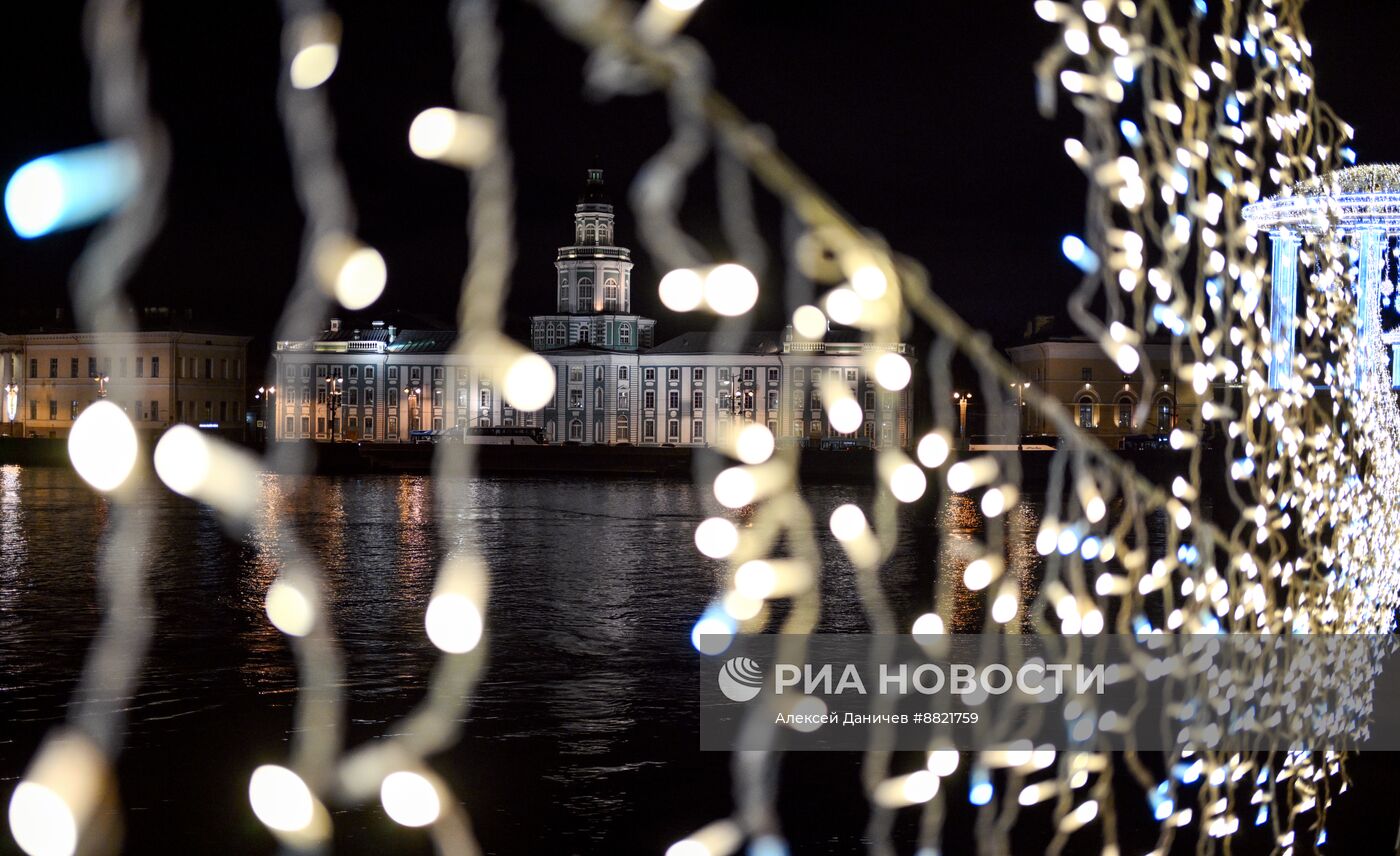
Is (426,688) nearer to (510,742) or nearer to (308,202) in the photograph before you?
(510,742)

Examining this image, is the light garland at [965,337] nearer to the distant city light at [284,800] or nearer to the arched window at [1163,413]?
the distant city light at [284,800]

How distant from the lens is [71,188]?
1.11 metres

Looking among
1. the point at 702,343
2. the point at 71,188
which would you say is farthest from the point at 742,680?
the point at 702,343

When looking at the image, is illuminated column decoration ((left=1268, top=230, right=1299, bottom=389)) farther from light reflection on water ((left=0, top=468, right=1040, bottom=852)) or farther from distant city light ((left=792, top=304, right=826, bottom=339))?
light reflection on water ((left=0, top=468, right=1040, bottom=852))

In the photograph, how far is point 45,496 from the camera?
21062mm

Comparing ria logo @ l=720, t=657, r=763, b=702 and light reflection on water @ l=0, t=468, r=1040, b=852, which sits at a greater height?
ria logo @ l=720, t=657, r=763, b=702

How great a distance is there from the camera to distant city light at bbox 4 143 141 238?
3.57 feet

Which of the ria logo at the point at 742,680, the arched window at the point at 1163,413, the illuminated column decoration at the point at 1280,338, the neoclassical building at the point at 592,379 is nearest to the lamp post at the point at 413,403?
the neoclassical building at the point at 592,379

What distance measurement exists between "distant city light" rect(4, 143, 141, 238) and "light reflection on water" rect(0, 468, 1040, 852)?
11.2 feet

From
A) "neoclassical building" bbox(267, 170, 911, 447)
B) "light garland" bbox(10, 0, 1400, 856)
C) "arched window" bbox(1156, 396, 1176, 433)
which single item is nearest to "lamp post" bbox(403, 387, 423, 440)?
"neoclassical building" bbox(267, 170, 911, 447)

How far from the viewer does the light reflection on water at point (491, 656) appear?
4715 mm

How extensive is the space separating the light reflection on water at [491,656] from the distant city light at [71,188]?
342 centimetres

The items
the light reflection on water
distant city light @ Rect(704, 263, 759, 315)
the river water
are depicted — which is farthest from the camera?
the light reflection on water

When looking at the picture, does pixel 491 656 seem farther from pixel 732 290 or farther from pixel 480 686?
pixel 732 290
